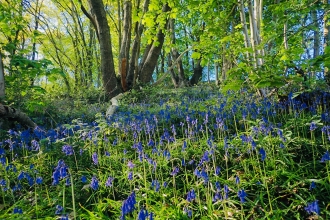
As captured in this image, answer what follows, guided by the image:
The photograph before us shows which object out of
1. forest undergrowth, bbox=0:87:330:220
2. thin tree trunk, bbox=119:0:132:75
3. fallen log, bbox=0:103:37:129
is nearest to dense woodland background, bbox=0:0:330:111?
thin tree trunk, bbox=119:0:132:75

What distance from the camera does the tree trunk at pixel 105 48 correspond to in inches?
351

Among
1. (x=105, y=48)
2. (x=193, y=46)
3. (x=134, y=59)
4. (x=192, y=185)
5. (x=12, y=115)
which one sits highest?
(x=105, y=48)

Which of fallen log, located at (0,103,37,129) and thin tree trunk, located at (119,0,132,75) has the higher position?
thin tree trunk, located at (119,0,132,75)

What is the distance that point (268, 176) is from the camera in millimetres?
2436

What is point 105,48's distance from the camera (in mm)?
9281

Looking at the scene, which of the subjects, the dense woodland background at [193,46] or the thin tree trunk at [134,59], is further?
the thin tree trunk at [134,59]

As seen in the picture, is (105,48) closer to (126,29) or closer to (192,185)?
(126,29)

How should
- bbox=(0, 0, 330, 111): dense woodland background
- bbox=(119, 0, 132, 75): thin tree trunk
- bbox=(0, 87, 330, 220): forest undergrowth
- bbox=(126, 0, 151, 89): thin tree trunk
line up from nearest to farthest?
1. bbox=(0, 87, 330, 220): forest undergrowth
2. bbox=(0, 0, 330, 111): dense woodland background
3. bbox=(119, 0, 132, 75): thin tree trunk
4. bbox=(126, 0, 151, 89): thin tree trunk

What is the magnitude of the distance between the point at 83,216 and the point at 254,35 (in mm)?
4793

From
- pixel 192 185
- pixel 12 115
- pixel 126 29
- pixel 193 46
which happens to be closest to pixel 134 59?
pixel 126 29

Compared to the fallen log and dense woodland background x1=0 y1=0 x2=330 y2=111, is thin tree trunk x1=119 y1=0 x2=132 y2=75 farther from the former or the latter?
the fallen log

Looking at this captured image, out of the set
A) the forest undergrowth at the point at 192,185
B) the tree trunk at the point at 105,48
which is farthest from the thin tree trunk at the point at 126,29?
the forest undergrowth at the point at 192,185

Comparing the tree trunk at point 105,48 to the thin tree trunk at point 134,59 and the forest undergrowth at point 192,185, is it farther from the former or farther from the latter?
the forest undergrowth at point 192,185

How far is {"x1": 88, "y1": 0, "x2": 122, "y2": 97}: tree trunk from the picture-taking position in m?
8.91
